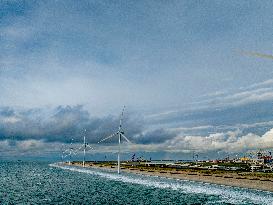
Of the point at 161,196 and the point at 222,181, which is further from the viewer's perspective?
the point at 222,181

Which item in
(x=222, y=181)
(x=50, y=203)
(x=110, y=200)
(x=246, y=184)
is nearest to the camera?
(x=50, y=203)

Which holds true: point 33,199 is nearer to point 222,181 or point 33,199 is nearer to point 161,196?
point 161,196

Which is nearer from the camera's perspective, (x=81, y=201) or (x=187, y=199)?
(x=81, y=201)

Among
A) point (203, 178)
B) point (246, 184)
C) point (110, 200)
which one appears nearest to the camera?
point (110, 200)

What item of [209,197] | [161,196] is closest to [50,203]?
[161,196]

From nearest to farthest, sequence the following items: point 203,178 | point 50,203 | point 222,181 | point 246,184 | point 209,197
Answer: point 50,203 → point 209,197 → point 246,184 → point 222,181 → point 203,178

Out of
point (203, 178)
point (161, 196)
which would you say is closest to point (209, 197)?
point (161, 196)

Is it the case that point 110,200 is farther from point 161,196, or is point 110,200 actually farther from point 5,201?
→ point 5,201

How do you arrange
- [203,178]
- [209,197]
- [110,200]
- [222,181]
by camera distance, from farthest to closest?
[203,178]
[222,181]
[209,197]
[110,200]
